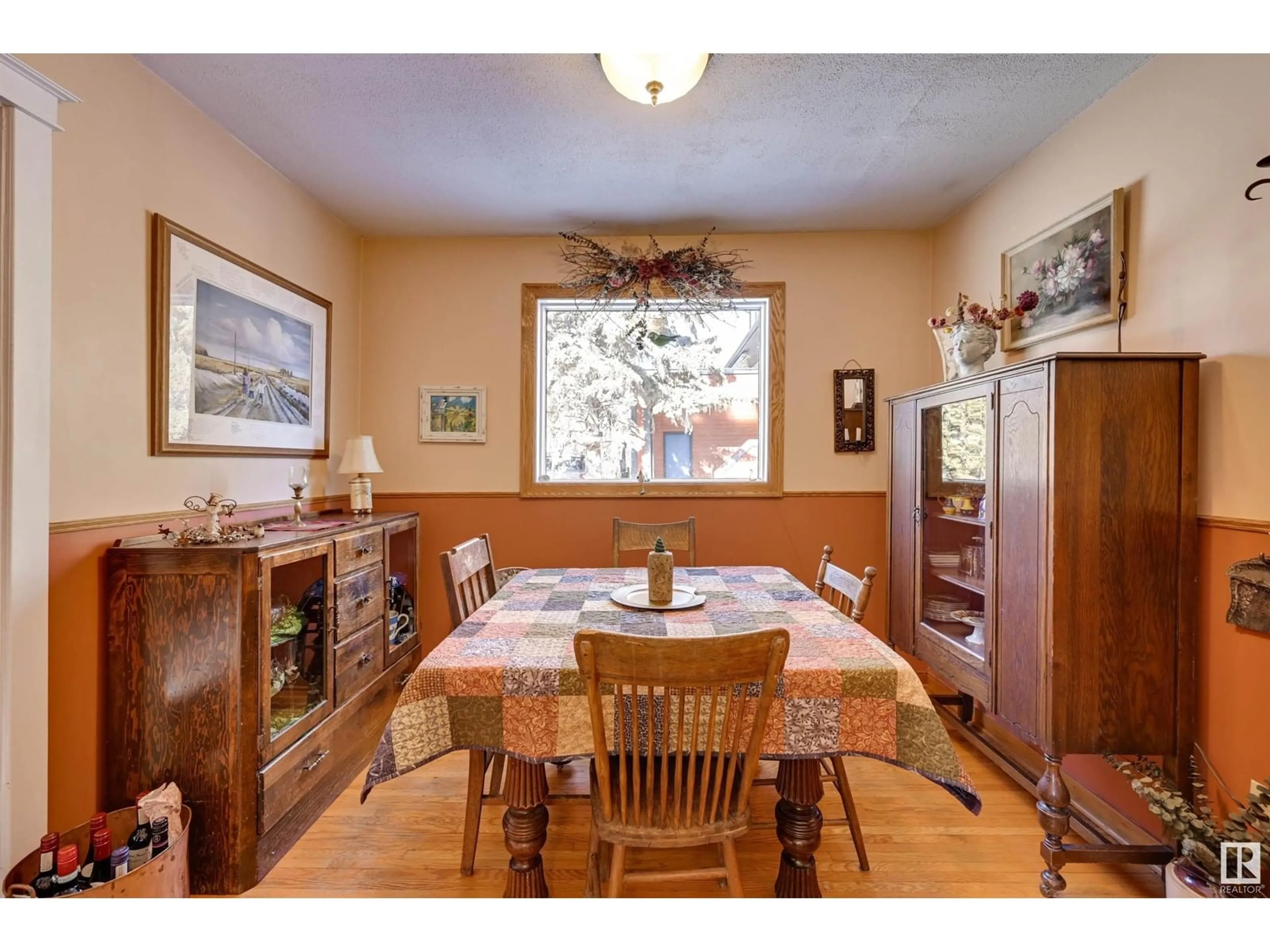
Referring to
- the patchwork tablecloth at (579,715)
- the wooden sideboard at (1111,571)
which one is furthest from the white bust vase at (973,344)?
the patchwork tablecloth at (579,715)

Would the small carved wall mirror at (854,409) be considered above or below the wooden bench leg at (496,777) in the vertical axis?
above

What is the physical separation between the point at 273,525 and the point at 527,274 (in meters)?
1.95

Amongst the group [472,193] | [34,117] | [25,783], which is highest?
[472,193]

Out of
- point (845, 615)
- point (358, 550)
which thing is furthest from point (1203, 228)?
point (358, 550)

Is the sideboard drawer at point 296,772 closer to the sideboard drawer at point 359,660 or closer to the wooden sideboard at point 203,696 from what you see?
the wooden sideboard at point 203,696

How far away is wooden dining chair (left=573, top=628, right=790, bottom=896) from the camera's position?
1084mm

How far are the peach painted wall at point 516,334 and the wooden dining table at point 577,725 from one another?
206 centimetres

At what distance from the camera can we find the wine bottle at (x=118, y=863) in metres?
1.36

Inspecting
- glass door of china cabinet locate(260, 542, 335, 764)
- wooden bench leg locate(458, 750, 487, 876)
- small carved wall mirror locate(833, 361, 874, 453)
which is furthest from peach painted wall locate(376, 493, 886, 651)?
wooden bench leg locate(458, 750, 487, 876)

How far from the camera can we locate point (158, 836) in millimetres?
1495

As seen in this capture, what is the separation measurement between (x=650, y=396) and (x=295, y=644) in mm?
2237
